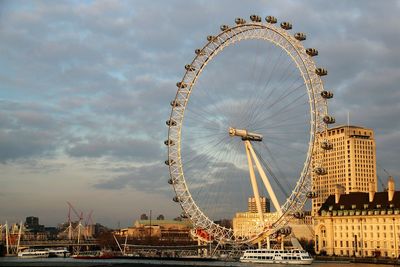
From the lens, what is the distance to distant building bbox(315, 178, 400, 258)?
9712 cm

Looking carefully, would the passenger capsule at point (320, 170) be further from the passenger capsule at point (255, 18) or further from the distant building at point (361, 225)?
the distant building at point (361, 225)

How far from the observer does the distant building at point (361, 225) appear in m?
97.1

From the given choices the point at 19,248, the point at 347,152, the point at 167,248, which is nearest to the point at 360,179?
the point at 347,152

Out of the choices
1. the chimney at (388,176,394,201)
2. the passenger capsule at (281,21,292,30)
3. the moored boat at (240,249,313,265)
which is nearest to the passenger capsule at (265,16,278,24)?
the passenger capsule at (281,21,292,30)

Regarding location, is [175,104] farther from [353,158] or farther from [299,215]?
[353,158]

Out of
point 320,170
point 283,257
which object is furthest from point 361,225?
point 320,170

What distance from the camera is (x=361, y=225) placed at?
336 ft

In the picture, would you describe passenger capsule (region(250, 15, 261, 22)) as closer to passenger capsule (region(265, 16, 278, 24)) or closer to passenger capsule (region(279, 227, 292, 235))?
passenger capsule (region(265, 16, 278, 24))

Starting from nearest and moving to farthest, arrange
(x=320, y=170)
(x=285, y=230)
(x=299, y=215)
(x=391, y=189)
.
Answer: (x=320, y=170) < (x=299, y=215) < (x=285, y=230) < (x=391, y=189)

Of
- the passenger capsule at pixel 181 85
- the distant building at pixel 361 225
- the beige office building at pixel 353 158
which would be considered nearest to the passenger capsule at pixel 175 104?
the passenger capsule at pixel 181 85

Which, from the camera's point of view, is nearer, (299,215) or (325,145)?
(325,145)

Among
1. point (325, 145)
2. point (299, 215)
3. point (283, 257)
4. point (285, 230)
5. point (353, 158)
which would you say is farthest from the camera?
point (353, 158)

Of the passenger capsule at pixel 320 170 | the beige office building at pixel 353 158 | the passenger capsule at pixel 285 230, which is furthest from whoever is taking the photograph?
the beige office building at pixel 353 158

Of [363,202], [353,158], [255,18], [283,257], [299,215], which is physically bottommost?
[283,257]
